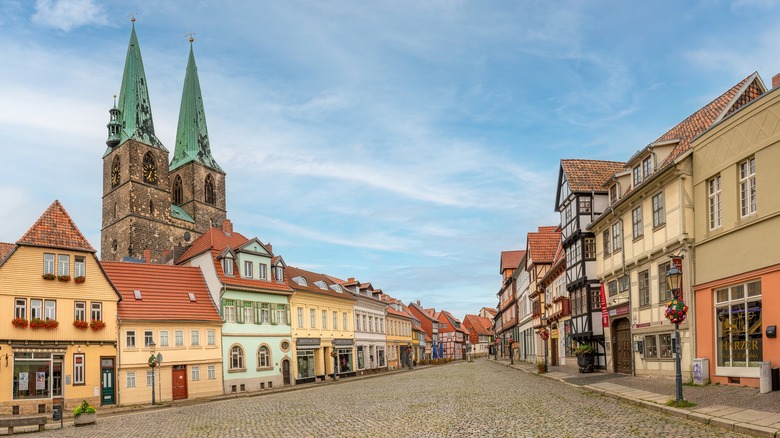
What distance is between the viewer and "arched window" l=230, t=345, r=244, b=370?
43.9 metres

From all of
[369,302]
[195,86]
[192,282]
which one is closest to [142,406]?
A: [192,282]

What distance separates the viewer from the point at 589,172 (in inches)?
1532

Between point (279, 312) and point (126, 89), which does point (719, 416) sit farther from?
point (126, 89)

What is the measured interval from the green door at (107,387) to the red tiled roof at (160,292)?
301 centimetres

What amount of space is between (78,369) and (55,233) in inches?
275

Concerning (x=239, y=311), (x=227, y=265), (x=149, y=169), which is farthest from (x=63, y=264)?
(x=149, y=169)

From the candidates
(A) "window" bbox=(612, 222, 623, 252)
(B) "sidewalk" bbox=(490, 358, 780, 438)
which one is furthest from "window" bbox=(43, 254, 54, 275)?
(A) "window" bbox=(612, 222, 623, 252)

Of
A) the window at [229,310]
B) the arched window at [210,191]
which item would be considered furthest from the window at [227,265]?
the arched window at [210,191]

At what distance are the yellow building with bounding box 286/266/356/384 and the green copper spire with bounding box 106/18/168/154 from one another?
47957 millimetres

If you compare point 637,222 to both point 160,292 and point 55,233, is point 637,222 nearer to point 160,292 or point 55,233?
point 160,292

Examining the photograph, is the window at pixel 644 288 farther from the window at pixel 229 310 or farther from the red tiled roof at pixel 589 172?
the window at pixel 229 310

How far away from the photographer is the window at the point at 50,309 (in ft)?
113

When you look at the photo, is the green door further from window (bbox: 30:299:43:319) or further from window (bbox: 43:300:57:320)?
window (bbox: 30:299:43:319)

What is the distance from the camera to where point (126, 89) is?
317ft
